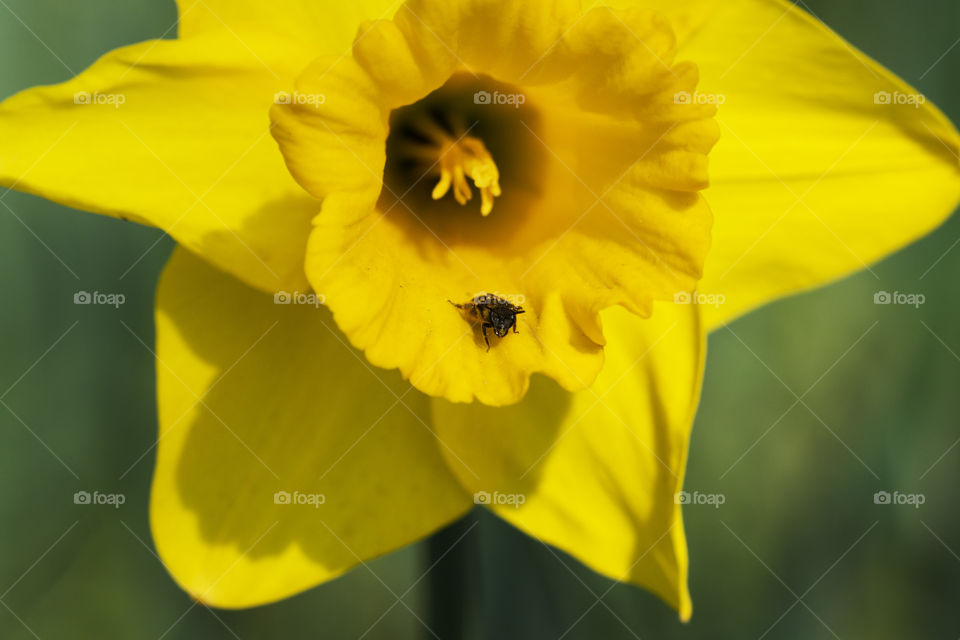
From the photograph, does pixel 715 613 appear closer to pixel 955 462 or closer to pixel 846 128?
pixel 955 462

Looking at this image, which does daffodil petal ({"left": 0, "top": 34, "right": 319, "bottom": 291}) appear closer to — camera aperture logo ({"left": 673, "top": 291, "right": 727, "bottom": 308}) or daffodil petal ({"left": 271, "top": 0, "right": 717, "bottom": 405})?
daffodil petal ({"left": 271, "top": 0, "right": 717, "bottom": 405})

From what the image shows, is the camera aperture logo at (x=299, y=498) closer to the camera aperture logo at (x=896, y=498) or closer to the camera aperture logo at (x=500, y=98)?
the camera aperture logo at (x=500, y=98)

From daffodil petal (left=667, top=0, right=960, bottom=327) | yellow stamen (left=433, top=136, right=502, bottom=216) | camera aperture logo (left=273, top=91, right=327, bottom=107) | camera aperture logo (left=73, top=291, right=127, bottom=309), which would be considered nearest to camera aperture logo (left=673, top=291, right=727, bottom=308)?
daffodil petal (left=667, top=0, right=960, bottom=327)

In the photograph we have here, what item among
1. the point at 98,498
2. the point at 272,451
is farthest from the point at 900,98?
the point at 98,498

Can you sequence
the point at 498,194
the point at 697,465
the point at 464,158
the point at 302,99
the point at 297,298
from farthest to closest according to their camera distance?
1. the point at 697,465
2. the point at 464,158
3. the point at 498,194
4. the point at 297,298
5. the point at 302,99

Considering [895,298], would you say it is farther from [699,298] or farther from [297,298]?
[297,298]
